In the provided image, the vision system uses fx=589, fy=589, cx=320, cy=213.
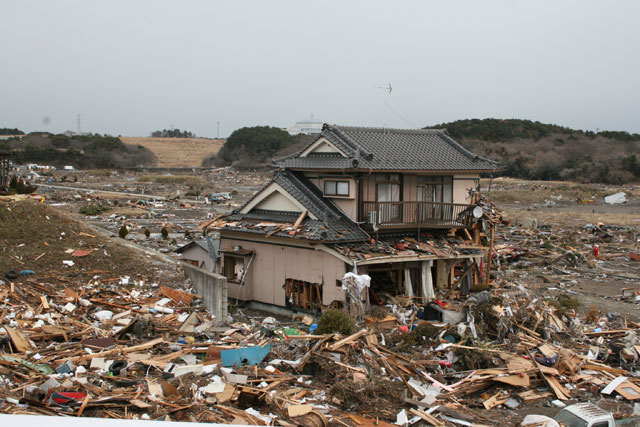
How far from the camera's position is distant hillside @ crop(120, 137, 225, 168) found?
337ft

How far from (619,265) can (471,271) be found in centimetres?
1054

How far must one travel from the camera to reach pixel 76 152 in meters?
84.2

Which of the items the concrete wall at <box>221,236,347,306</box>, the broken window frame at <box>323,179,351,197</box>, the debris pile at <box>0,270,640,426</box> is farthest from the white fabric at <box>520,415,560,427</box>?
the broken window frame at <box>323,179,351,197</box>

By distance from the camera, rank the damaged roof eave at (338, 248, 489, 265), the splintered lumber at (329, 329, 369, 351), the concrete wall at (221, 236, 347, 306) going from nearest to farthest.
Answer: the splintered lumber at (329, 329, 369, 351) < the damaged roof eave at (338, 248, 489, 265) < the concrete wall at (221, 236, 347, 306)

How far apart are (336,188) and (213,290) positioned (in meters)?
5.17

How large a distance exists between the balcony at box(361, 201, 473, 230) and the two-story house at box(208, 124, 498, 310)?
0.03 metres

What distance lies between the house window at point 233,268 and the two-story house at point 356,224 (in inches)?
1.3

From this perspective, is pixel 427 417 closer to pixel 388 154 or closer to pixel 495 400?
pixel 495 400

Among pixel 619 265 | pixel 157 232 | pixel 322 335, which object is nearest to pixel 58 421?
pixel 322 335

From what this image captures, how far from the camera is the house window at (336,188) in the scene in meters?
18.2

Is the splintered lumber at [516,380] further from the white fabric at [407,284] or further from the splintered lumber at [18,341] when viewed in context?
the splintered lumber at [18,341]

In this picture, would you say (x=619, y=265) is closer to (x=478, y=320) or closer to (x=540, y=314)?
(x=540, y=314)

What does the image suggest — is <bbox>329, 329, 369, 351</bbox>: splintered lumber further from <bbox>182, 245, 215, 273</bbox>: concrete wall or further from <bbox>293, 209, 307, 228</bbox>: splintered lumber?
<bbox>182, 245, 215, 273</bbox>: concrete wall

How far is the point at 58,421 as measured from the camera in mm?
4070
